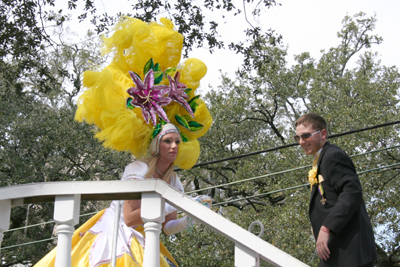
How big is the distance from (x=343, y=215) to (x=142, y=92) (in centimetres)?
169

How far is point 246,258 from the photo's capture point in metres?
1.92

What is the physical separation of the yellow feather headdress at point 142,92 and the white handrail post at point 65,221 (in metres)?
1.03

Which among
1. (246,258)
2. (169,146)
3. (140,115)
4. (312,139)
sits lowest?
(246,258)

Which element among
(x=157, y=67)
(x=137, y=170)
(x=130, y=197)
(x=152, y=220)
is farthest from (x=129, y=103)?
(x=152, y=220)

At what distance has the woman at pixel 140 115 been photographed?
3010 mm

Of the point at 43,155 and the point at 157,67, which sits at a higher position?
the point at 43,155

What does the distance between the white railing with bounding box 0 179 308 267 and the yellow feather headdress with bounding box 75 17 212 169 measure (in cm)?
103

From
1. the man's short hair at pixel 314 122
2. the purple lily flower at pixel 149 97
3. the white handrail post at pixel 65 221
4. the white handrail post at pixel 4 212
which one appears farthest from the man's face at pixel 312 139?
the white handrail post at pixel 4 212

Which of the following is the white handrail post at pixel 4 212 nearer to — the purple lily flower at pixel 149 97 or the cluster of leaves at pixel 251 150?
the purple lily flower at pixel 149 97

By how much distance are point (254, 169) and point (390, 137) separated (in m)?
3.31

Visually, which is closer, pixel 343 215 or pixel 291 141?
pixel 343 215

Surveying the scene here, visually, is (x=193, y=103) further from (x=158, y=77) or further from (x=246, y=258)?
(x=246, y=258)

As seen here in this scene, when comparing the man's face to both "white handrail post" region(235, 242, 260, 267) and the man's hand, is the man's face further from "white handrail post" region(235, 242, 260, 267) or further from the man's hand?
"white handrail post" region(235, 242, 260, 267)

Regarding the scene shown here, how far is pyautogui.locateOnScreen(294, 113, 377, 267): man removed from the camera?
2.38 metres
